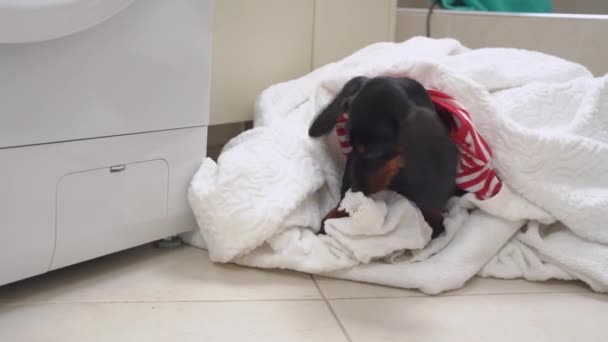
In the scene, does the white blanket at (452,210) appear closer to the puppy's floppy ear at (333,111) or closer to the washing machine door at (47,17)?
the puppy's floppy ear at (333,111)

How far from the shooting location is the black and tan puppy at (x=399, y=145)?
2.31 feet

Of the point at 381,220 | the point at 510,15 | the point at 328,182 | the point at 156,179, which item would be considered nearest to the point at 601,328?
the point at 381,220

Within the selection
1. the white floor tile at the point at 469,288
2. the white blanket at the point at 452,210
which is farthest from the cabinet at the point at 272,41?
the white floor tile at the point at 469,288

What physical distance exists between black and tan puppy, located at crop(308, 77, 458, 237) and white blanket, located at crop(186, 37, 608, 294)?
5cm

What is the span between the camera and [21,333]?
640 millimetres

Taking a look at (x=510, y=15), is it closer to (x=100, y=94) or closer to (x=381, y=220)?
(x=381, y=220)

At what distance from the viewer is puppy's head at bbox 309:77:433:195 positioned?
70 cm

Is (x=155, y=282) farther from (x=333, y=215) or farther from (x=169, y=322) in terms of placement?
(x=333, y=215)

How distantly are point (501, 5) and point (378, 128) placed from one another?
1293mm

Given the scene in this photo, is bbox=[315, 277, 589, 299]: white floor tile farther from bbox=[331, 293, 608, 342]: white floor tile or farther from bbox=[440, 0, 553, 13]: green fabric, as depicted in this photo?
bbox=[440, 0, 553, 13]: green fabric

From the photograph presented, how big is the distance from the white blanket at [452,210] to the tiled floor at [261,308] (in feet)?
0.09

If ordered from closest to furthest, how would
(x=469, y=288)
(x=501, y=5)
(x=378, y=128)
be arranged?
1. (x=378, y=128)
2. (x=469, y=288)
3. (x=501, y=5)

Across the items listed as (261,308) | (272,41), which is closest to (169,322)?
(261,308)

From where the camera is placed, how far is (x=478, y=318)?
736mm
